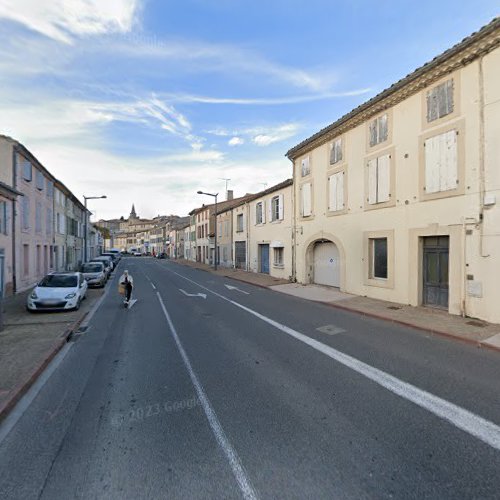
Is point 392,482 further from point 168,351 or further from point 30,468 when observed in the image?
point 168,351

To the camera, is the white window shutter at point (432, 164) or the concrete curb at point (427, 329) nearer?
the concrete curb at point (427, 329)

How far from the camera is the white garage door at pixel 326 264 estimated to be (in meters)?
14.9

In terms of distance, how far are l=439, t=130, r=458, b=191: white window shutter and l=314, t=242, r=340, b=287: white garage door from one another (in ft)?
20.2

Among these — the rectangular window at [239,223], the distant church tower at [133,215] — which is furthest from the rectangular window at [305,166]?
the distant church tower at [133,215]

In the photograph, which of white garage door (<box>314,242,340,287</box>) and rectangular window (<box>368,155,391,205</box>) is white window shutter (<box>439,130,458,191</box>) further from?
→ white garage door (<box>314,242,340,287</box>)

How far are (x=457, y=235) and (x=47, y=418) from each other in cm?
1008

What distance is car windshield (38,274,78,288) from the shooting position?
36.1 ft

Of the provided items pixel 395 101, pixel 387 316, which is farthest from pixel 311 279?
pixel 395 101

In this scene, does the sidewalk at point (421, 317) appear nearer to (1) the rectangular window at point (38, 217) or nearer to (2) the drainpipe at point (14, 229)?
(2) the drainpipe at point (14, 229)

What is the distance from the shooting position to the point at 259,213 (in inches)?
917

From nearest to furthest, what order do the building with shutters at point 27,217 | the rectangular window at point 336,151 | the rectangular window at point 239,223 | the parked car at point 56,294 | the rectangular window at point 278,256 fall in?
1. the parked car at point 56,294
2. the rectangular window at point 336,151
3. the building with shutters at point 27,217
4. the rectangular window at point 278,256
5. the rectangular window at point 239,223

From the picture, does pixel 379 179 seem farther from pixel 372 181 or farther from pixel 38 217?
pixel 38 217

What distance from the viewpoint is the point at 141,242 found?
9931 cm

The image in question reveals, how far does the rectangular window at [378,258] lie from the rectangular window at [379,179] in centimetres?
153
